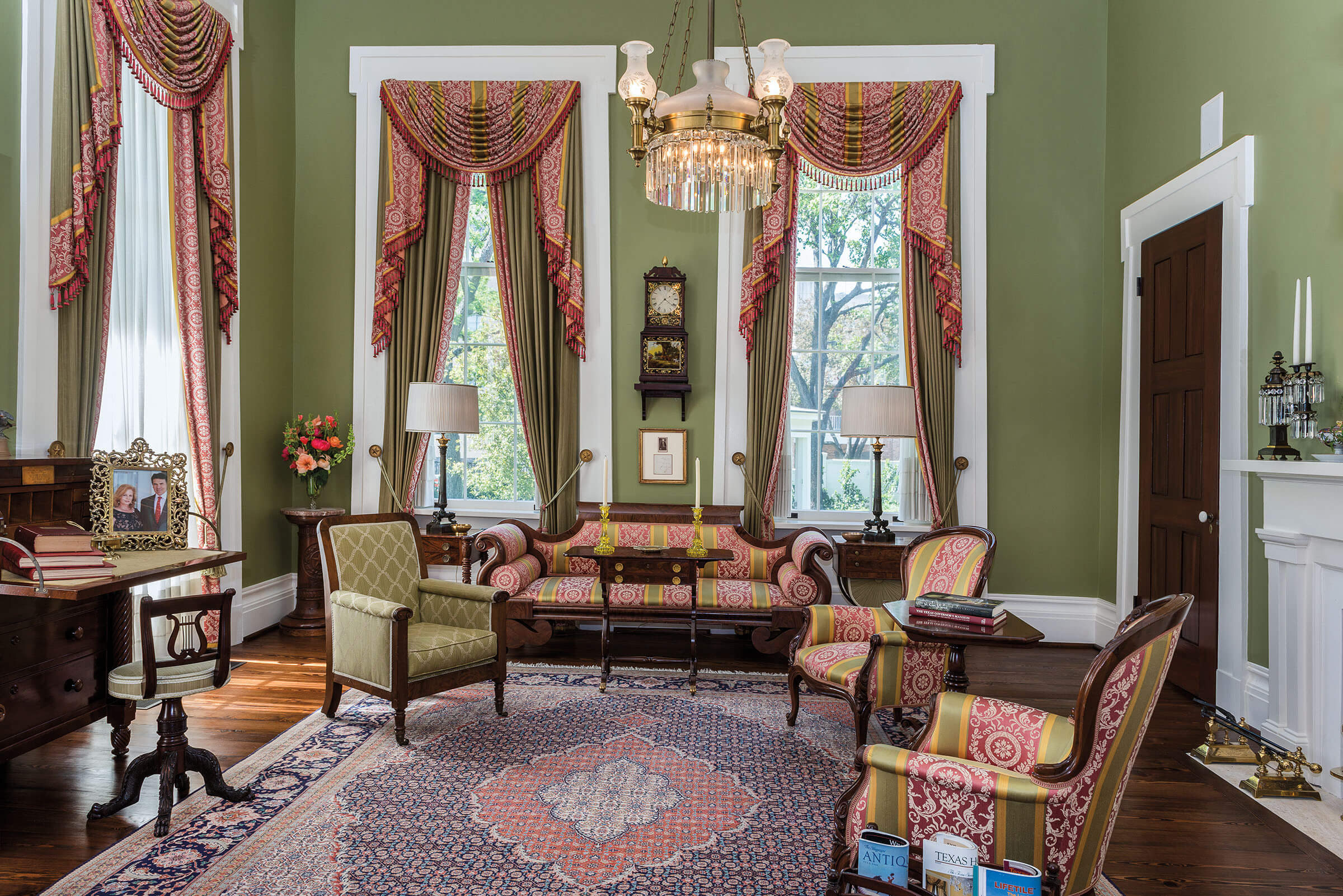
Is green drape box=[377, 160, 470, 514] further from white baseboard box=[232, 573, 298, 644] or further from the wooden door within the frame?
the wooden door

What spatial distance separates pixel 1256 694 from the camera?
12.7 feet

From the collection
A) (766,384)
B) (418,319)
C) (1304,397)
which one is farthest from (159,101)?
(1304,397)

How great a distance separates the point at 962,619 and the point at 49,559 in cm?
312

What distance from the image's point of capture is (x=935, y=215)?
5.50 metres

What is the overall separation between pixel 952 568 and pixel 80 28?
4.62m

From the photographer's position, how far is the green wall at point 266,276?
5.28m

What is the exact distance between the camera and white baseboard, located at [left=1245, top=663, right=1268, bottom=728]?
3797 millimetres

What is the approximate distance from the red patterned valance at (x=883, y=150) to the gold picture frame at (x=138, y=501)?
11.6 feet

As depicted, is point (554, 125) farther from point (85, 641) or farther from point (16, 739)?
point (16, 739)

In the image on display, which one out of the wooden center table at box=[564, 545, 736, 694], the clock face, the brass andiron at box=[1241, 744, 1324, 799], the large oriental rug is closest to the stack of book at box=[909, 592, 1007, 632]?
the large oriental rug

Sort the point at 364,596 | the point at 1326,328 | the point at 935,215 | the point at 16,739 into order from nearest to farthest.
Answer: the point at 16,739 → the point at 1326,328 → the point at 364,596 → the point at 935,215

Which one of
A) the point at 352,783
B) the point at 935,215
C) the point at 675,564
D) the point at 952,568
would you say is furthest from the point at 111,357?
the point at 935,215

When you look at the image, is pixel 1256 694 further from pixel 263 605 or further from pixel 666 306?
pixel 263 605

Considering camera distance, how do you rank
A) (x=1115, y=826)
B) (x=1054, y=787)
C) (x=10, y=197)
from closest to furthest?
1. (x=1054, y=787)
2. (x=1115, y=826)
3. (x=10, y=197)
